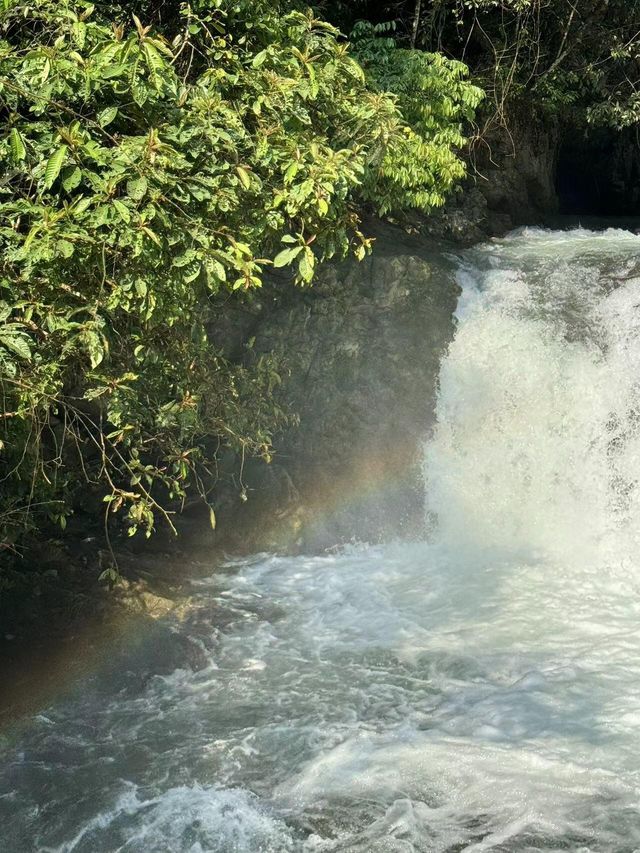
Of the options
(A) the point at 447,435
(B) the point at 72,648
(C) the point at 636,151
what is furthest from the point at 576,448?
(C) the point at 636,151

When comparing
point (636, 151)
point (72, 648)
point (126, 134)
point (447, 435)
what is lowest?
point (72, 648)

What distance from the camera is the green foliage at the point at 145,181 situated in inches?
169

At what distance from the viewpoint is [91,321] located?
4.51m

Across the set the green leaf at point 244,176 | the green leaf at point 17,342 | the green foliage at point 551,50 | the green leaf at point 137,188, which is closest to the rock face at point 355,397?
the green foliage at point 551,50

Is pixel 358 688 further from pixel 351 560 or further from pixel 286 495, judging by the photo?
pixel 286 495

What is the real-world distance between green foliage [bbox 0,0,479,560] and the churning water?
5.00 ft

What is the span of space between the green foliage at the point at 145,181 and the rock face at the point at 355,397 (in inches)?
102

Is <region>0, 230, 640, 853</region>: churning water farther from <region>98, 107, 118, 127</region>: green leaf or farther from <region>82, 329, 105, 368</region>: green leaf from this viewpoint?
<region>98, 107, 118, 127</region>: green leaf

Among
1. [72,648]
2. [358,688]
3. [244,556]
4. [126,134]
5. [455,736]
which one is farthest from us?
[244,556]

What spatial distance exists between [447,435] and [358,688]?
3.58 meters

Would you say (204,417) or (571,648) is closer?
(571,648)

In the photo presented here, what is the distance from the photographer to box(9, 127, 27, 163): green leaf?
13.3 ft

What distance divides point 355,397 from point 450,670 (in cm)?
356

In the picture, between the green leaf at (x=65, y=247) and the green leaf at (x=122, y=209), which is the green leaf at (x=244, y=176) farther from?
the green leaf at (x=65, y=247)
